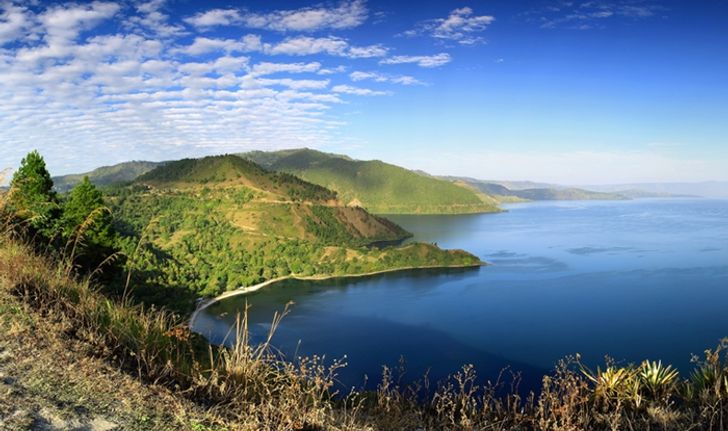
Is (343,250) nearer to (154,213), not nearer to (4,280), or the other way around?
(154,213)

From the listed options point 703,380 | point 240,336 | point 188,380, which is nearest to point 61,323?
point 188,380

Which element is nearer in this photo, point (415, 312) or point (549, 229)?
point (415, 312)

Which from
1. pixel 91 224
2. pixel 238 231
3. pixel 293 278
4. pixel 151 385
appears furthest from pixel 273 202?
pixel 151 385

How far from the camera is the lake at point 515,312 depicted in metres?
53.2

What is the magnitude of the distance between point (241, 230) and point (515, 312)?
215 feet

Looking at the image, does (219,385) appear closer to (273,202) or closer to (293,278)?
(293,278)

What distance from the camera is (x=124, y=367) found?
14.1 ft

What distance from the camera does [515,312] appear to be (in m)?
69.9

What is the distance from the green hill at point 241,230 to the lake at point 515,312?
259 inches

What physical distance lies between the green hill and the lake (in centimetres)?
658

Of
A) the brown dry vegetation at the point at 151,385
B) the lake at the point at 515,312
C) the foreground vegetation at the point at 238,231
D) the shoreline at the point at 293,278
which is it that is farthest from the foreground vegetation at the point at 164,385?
the shoreline at the point at 293,278

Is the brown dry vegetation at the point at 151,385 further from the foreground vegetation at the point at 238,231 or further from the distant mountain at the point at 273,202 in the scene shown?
the distant mountain at the point at 273,202

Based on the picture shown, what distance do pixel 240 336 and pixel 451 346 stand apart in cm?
5632

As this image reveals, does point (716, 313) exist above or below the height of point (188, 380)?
below
